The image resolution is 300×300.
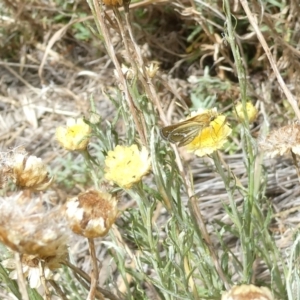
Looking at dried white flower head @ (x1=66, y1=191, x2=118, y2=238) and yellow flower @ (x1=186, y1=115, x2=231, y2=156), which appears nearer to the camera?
dried white flower head @ (x1=66, y1=191, x2=118, y2=238)

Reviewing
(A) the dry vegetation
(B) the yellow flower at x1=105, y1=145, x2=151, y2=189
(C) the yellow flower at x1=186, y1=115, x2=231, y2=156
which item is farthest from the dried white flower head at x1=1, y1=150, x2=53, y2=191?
(A) the dry vegetation

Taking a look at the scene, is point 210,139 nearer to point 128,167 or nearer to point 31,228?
point 128,167

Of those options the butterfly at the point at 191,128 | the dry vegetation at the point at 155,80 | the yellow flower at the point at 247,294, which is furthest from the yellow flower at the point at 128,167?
the dry vegetation at the point at 155,80

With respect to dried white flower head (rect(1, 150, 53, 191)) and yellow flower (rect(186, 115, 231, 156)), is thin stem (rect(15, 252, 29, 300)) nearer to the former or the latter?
dried white flower head (rect(1, 150, 53, 191))

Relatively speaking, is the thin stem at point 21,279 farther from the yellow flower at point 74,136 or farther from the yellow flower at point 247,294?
the yellow flower at point 74,136

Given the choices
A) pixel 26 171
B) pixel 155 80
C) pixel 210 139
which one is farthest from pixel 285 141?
pixel 155 80

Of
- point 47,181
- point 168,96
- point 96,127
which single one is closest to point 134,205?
point 168,96
